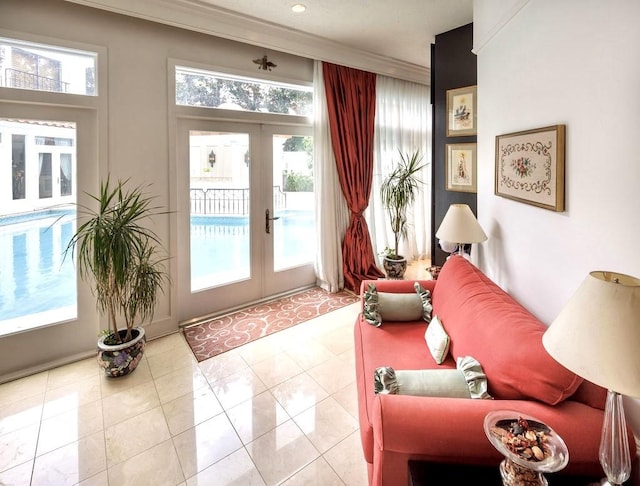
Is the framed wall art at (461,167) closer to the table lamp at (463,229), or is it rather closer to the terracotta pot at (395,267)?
the table lamp at (463,229)

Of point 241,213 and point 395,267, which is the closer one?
point 241,213

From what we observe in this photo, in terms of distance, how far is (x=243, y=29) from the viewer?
3.20 meters

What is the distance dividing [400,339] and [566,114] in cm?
151

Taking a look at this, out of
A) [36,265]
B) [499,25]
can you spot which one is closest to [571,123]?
[499,25]

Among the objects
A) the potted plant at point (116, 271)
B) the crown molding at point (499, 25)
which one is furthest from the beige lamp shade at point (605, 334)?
the potted plant at point (116, 271)

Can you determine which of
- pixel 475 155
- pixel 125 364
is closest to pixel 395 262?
pixel 475 155

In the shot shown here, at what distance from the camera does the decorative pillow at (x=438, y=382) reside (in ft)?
4.68

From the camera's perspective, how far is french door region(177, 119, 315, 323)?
3.34m

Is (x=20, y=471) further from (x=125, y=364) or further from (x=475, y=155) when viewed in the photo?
(x=475, y=155)

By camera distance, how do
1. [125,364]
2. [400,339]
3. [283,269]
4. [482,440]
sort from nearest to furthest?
[482,440] → [400,339] → [125,364] → [283,269]

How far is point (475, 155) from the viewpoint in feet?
10.7

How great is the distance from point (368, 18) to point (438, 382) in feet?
10.8

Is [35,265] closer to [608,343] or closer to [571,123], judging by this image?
[608,343]

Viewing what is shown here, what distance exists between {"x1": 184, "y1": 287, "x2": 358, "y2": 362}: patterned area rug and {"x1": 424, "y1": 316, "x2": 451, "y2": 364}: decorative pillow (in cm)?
172
